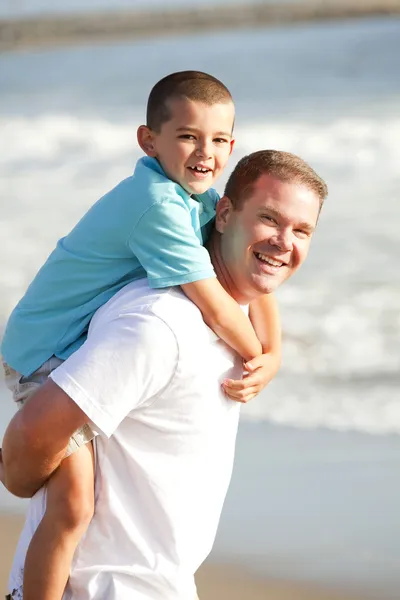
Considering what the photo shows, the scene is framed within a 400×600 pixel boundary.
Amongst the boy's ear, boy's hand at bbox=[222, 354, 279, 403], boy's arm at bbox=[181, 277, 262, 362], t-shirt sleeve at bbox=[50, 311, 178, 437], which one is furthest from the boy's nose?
t-shirt sleeve at bbox=[50, 311, 178, 437]

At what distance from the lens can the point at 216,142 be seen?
2605 millimetres

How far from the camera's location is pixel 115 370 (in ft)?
6.63

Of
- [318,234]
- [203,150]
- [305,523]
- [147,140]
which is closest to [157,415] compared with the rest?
[203,150]

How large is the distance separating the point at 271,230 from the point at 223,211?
0.12 meters

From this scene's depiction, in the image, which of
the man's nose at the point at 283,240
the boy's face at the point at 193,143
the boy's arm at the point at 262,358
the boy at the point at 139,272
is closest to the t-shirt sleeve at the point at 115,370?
the boy at the point at 139,272

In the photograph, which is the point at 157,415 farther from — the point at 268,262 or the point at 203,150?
the point at 203,150

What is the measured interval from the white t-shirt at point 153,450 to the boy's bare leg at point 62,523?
0.09 feet

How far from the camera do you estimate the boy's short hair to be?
2551 mm

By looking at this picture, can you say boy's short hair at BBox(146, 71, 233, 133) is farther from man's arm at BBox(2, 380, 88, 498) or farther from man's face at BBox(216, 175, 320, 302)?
man's arm at BBox(2, 380, 88, 498)

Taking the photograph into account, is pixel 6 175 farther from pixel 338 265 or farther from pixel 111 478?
pixel 111 478

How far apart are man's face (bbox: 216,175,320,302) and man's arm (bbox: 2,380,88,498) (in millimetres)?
480

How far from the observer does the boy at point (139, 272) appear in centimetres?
217

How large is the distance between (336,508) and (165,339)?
7.62 feet

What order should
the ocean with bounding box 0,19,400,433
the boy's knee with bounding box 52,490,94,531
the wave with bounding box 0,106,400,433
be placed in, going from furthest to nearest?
the ocean with bounding box 0,19,400,433, the wave with bounding box 0,106,400,433, the boy's knee with bounding box 52,490,94,531
